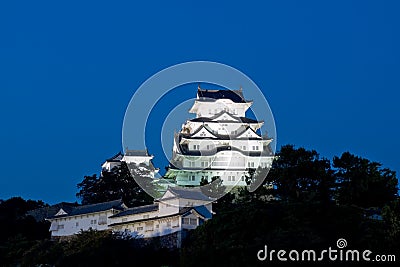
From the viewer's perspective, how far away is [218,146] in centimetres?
4734

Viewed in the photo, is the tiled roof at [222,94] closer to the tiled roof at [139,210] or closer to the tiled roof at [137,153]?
the tiled roof at [137,153]

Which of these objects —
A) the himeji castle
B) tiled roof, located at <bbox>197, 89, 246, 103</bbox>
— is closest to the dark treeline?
the himeji castle

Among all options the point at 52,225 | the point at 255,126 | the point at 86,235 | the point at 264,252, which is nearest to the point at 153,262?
the point at 86,235

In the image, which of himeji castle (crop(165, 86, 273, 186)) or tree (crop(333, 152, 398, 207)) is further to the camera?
himeji castle (crop(165, 86, 273, 186))

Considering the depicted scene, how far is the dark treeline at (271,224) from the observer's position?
23.2 metres

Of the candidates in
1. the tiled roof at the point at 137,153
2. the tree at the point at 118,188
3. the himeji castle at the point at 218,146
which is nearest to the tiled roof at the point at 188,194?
the tree at the point at 118,188

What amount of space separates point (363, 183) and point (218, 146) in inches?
657

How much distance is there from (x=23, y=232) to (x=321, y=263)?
64.1ft

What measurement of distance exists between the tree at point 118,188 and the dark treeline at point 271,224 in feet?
0.24

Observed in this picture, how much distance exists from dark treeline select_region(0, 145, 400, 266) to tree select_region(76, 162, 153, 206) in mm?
73

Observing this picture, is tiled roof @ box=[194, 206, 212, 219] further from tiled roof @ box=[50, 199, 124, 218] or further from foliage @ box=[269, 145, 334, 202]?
tiled roof @ box=[50, 199, 124, 218]

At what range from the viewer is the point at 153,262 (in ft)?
91.0

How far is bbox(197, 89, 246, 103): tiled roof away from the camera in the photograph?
52.2 m

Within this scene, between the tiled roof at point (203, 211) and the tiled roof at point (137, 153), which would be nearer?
the tiled roof at point (203, 211)
